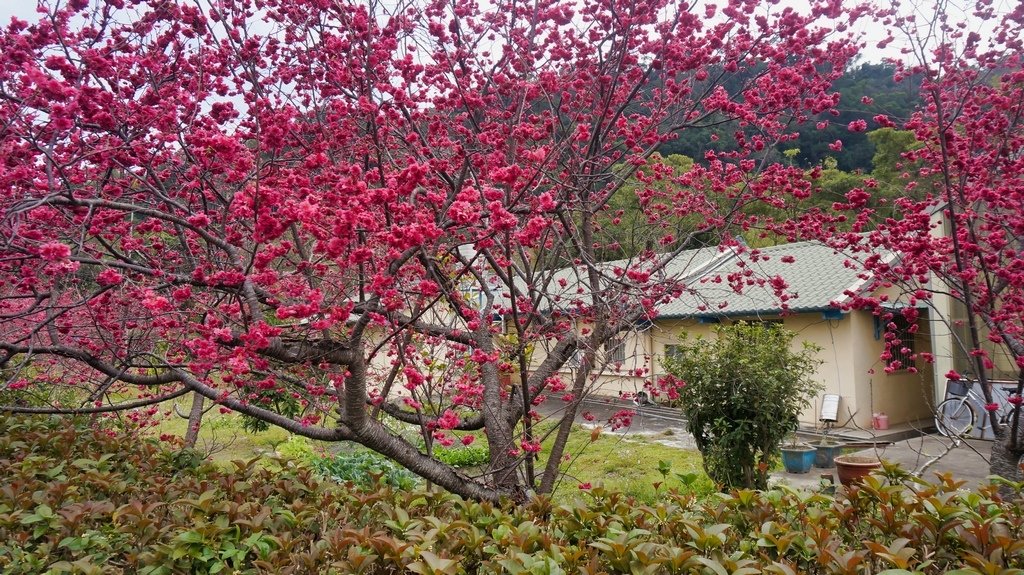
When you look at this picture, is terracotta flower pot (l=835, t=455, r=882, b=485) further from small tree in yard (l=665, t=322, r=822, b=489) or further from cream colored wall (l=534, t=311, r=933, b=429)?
cream colored wall (l=534, t=311, r=933, b=429)

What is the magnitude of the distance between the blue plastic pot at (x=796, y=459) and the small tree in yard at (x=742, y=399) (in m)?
1.72

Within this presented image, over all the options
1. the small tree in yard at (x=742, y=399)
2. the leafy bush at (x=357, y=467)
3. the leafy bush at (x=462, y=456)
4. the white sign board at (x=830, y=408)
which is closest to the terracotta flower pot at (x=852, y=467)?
the small tree in yard at (x=742, y=399)

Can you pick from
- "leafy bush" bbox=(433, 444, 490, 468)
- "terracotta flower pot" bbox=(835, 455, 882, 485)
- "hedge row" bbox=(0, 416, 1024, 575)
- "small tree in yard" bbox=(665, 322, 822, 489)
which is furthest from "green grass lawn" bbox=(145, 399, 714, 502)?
"hedge row" bbox=(0, 416, 1024, 575)

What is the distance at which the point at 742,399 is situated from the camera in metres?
6.88

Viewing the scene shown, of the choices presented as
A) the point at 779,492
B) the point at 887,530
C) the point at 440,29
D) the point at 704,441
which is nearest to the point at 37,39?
the point at 440,29

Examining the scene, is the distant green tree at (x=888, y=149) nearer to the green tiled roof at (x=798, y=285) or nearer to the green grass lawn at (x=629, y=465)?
the green tiled roof at (x=798, y=285)

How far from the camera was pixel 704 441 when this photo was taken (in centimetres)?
743

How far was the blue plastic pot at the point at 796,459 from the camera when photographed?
8828 mm

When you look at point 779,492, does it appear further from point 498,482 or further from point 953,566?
point 498,482

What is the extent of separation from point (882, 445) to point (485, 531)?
9.19 meters

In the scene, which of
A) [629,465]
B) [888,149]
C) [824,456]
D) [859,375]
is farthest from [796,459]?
[888,149]

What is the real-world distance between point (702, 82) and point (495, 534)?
4233 millimetres

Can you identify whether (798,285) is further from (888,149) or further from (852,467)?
(888,149)

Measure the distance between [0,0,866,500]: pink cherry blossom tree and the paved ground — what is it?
2473mm
